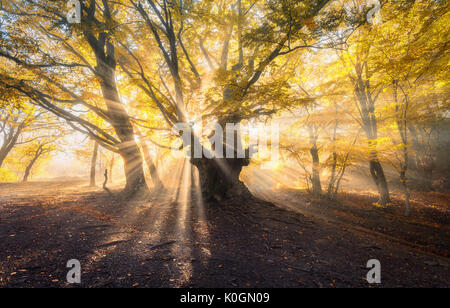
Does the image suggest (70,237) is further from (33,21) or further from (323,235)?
(33,21)

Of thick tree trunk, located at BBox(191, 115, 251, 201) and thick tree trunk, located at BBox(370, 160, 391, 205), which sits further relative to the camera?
thick tree trunk, located at BBox(370, 160, 391, 205)

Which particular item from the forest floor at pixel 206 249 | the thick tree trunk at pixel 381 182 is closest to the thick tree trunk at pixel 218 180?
the forest floor at pixel 206 249

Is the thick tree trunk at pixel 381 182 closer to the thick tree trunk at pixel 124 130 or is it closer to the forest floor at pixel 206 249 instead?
the forest floor at pixel 206 249

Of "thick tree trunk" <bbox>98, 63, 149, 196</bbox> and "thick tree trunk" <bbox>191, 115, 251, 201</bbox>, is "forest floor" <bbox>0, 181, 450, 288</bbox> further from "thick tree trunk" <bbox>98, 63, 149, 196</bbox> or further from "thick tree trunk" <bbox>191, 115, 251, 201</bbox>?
"thick tree trunk" <bbox>98, 63, 149, 196</bbox>

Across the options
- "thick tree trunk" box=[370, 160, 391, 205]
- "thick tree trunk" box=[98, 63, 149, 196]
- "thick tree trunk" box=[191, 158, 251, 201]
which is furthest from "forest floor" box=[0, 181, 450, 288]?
"thick tree trunk" box=[98, 63, 149, 196]

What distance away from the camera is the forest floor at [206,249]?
9.06 feet

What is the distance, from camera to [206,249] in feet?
12.6

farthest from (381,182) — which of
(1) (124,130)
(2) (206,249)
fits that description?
(1) (124,130)

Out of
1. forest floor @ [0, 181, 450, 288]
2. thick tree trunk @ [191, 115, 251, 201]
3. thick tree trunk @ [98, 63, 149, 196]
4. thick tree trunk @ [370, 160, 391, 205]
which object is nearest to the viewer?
forest floor @ [0, 181, 450, 288]

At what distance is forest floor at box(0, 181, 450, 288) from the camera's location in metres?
2.76

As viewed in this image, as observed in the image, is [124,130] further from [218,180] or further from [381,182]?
[381,182]

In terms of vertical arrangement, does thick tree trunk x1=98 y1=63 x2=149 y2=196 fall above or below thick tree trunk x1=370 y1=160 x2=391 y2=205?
above

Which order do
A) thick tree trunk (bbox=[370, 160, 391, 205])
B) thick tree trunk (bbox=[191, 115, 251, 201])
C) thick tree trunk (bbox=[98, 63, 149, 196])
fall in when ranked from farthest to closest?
thick tree trunk (bbox=[370, 160, 391, 205])
thick tree trunk (bbox=[98, 63, 149, 196])
thick tree trunk (bbox=[191, 115, 251, 201])

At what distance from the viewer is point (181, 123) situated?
6.59 meters
